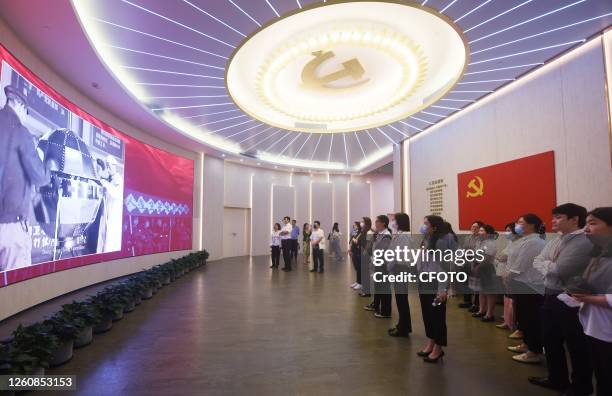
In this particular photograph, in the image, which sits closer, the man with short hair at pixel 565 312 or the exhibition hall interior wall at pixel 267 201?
the man with short hair at pixel 565 312

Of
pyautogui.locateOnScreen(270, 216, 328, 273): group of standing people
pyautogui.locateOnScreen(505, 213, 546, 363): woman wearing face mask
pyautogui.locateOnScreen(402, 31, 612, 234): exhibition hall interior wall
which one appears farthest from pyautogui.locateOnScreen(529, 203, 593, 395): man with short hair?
pyautogui.locateOnScreen(270, 216, 328, 273): group of standing people

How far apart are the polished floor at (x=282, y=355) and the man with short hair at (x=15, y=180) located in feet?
5.55

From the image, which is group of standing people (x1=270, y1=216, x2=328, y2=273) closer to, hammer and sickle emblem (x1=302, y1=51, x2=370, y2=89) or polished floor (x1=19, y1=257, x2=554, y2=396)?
polished floor (x1=19, y1=257, x2=554, y2=396)

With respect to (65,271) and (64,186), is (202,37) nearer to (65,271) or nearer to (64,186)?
(64,186)

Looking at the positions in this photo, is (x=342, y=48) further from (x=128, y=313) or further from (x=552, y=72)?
(x=128, y=313)

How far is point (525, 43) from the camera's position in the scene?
4523 mm

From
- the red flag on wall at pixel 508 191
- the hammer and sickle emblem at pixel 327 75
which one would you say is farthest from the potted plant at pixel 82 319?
the red flag on wall at pixel 508 191

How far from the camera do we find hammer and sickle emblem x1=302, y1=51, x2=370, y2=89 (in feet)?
19.1

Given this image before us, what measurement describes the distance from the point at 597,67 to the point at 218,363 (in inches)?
240

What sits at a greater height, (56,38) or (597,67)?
(56,38)

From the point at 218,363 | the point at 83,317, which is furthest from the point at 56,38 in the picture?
the point at 218,363

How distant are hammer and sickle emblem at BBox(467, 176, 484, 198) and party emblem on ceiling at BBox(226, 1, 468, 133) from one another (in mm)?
1931

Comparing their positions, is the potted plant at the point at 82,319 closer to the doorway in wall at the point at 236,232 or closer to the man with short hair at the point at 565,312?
the man with short hair at the point at 565,312

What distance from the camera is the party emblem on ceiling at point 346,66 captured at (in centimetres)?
468
